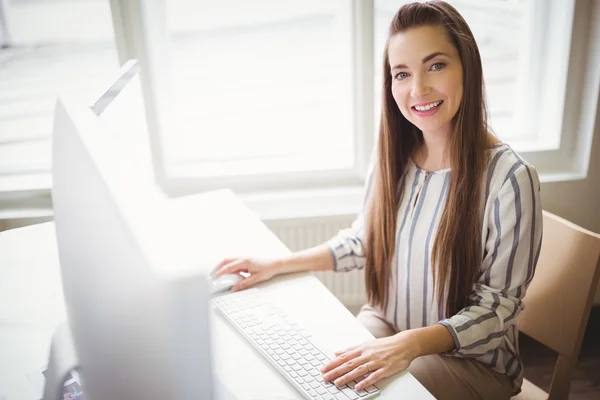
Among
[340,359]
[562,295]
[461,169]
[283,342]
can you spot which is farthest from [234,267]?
[562,295]

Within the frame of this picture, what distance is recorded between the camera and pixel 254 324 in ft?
3.32

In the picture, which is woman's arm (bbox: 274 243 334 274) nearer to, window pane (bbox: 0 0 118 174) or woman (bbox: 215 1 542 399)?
woman (bbox: 215 1 542 399)

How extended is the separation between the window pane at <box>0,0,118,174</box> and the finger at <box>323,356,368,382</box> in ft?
4.38

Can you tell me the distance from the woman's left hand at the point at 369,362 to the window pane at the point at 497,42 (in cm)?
115

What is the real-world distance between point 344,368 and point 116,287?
0.52m

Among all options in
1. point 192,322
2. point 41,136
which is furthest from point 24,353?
point 41,136

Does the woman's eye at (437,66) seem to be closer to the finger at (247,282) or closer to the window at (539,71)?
the finger at (247,282)

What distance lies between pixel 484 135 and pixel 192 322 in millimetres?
928

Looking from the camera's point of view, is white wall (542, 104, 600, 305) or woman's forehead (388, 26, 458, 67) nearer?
woman's forehead (388, 26, 458, 67)

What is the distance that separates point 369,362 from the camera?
87 centimetres

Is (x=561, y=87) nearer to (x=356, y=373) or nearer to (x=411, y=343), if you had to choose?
(x=411, y=343)

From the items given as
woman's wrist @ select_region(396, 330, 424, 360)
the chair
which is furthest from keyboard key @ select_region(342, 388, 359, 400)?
the chair

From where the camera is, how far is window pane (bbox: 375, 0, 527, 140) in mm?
1818

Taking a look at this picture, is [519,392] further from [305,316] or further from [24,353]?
[24,353]
